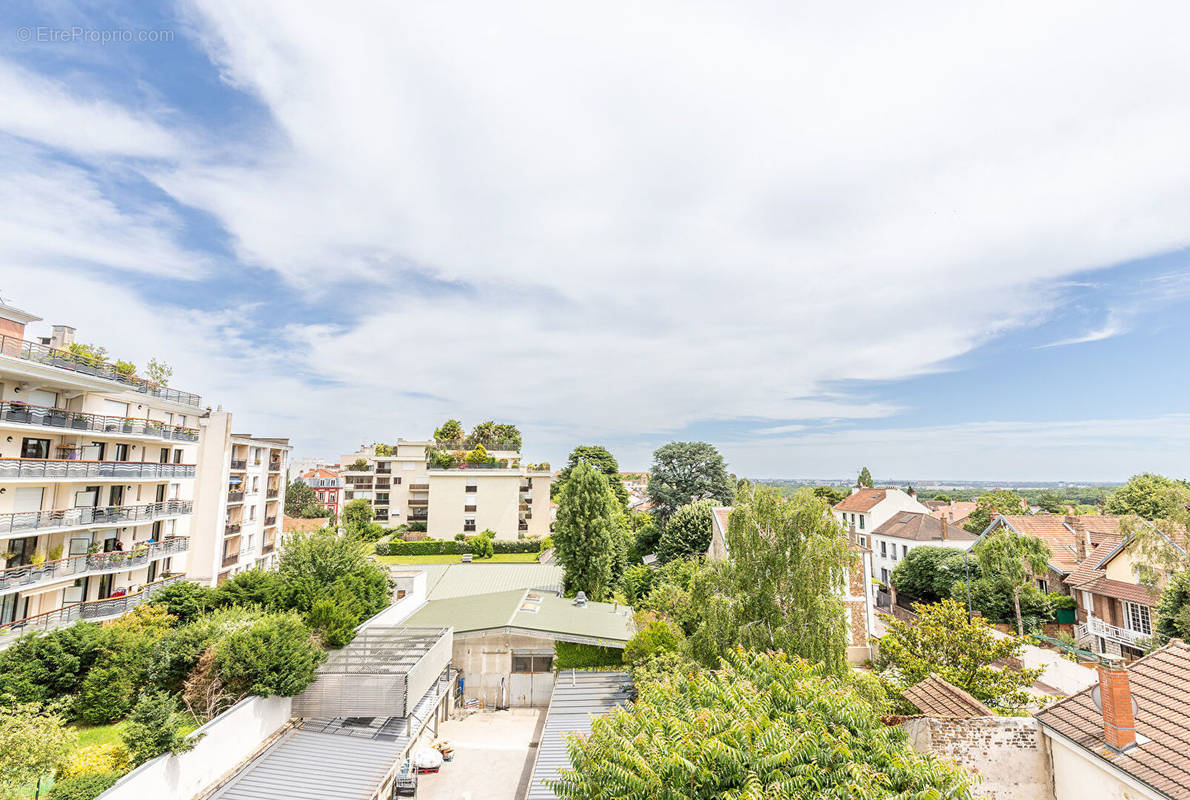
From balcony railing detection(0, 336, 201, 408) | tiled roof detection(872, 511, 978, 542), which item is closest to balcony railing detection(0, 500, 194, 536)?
balcony railing detection(0, 336, 201, 408)

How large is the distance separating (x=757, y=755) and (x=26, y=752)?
14518 millimetres

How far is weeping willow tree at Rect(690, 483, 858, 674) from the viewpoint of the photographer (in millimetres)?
17359

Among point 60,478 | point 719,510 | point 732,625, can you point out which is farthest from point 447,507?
point 732,625

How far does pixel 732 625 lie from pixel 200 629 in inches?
670

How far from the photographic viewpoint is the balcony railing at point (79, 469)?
23.8m

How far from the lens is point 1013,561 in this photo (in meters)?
37.7

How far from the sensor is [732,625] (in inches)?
706

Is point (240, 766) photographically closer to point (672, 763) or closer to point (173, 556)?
point (672, 763)

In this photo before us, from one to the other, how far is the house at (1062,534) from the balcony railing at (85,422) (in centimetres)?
6146

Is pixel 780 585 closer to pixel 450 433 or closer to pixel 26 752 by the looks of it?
pixel 26 752

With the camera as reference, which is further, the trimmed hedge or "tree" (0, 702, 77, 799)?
the trimmed hedge

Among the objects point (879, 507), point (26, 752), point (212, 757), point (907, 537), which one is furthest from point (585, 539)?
point (879, 507)

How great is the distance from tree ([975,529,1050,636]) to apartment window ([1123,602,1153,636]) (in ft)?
16.5

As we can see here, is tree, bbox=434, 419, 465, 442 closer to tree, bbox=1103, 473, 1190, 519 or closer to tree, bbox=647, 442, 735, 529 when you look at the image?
tree, bbox=647, 442, 735, 529
